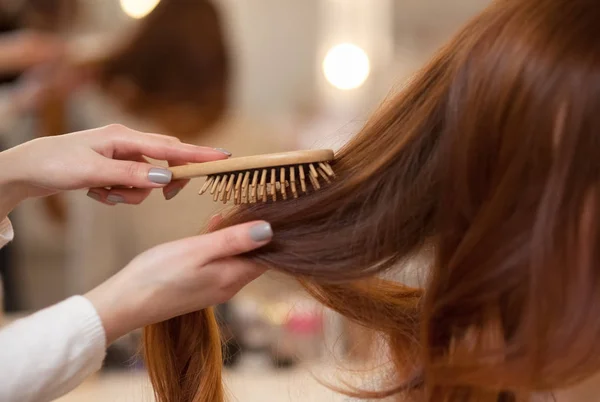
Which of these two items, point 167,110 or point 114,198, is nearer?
point 114,198

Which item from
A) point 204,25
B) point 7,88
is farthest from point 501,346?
point 7,88

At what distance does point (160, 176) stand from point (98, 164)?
5cm

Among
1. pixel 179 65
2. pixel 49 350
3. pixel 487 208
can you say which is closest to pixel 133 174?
pixel 49 350

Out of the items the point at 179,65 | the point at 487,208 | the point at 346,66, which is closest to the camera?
the point at 487,208

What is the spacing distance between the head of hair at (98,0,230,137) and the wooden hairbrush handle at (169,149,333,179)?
947 mm

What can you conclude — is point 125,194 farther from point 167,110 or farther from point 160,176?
point 167,110

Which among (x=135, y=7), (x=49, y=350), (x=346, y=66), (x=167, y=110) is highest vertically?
(x=135, y=7)

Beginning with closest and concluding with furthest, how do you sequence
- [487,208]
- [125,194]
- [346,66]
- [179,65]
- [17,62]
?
[487,208] < [125,194] < [179,65] < [17,62] < [346,66]

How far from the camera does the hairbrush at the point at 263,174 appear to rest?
0.46 meters

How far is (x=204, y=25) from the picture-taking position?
54.9 inches

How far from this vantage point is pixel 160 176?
1.64 feet

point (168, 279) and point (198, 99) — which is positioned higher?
point (198, 99)

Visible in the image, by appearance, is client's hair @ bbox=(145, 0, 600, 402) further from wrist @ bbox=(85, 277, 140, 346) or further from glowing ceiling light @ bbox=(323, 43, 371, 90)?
glowing ceiling light @ bbox=(323, 43, 371, 90)

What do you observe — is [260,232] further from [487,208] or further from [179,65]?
[179,65]
